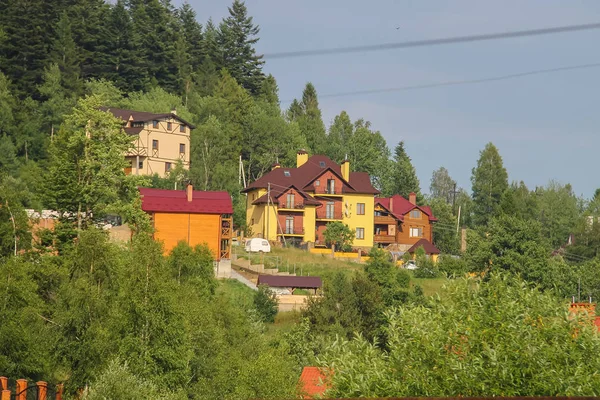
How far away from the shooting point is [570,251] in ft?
340

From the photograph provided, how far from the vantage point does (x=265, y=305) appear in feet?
195

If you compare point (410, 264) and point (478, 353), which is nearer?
point (478, 353)

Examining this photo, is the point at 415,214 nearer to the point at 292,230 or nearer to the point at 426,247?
the point at 426,247

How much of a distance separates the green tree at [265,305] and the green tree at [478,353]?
93.7 feet

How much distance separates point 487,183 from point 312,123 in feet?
75.1

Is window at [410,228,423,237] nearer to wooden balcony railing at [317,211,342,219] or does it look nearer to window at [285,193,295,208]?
wooden balcony railing at [317,211,342,219]

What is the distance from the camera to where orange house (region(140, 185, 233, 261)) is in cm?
6919

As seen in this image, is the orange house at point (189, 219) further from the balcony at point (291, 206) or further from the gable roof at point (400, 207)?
the gable roof at point (400, 207)

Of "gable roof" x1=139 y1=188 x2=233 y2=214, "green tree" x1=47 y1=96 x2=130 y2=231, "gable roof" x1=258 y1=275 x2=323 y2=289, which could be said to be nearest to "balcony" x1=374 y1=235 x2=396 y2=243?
"gable roof" x1=139 y1=188 x2=233 y2=214

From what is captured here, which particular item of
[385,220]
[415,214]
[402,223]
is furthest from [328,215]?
[415,214]

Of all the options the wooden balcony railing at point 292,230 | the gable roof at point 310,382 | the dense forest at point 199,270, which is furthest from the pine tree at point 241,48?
the gable roof at point 310,382

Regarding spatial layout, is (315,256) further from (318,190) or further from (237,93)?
(237,93)

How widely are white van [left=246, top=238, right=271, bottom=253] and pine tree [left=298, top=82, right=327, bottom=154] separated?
138 ft

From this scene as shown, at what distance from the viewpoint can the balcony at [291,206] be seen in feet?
289
